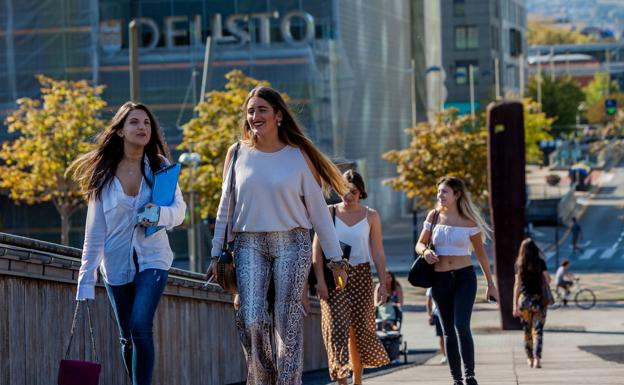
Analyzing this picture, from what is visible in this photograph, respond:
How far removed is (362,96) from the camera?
68.8 m

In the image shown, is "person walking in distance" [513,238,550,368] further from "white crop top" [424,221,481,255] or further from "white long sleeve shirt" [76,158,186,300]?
"white long sleeve shirt" [76,158,186,300]

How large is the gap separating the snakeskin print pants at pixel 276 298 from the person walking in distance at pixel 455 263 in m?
2.86

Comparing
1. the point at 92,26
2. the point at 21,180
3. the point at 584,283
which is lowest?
the point at 584,283

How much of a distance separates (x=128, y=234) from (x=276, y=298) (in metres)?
0.84

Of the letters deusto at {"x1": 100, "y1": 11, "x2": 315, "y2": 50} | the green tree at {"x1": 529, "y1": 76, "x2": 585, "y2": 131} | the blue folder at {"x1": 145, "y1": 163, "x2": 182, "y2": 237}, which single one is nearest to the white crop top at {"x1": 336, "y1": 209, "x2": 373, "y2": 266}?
the blue folder at {"x1": 145, "y1": 163, "x2": 182, "y2": 237}

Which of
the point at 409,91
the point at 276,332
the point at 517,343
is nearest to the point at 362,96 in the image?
the point at 409,91

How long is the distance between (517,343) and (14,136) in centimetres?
3194

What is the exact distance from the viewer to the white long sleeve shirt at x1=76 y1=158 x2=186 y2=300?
24.7ft

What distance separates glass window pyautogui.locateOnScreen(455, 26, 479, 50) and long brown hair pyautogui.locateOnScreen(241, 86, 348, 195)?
109 metres

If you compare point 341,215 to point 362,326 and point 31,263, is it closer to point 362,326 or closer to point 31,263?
point 362,326

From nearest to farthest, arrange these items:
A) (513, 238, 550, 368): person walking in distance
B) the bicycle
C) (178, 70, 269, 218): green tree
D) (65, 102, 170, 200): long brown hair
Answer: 1. (65, 102, 170, 200): long brown hair
2. (513, 238, 550, 368): person walking in distance
3. the bicycle
4. (178, 70, 269, 218): green tree

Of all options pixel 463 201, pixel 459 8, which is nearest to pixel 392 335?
pixel 463 201

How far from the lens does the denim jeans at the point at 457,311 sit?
404 inches

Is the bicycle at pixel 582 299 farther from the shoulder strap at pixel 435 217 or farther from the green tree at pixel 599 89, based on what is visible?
the green tree at pixel 599 89
